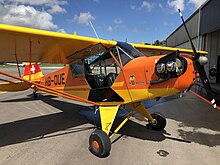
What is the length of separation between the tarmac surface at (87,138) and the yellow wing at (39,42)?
197cm

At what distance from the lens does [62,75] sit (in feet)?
19.7

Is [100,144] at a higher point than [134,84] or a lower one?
lower

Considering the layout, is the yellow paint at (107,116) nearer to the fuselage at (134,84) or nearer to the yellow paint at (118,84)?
the fuselage at (134,84)

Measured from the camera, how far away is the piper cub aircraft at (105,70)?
131 inches

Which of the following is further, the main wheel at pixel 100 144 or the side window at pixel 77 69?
the side window at pixel 77 69

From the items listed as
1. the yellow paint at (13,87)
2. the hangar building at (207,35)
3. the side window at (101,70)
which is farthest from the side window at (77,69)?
the hangar building at (207,35)

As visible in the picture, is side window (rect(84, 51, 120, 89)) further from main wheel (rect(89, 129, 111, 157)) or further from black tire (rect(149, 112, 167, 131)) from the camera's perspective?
black tire (rect(149, 112, 167, 131))

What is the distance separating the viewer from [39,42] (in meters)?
4.24

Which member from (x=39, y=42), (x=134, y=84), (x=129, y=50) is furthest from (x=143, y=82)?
(x=39, y=42)

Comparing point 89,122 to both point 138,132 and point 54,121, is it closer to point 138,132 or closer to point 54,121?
point 54,121

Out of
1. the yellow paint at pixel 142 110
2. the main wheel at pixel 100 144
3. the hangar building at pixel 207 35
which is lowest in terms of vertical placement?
the main wheel at pixel 100 144

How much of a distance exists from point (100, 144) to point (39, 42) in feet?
Result: 8.23

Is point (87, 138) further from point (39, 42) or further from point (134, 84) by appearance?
point (39, 42)

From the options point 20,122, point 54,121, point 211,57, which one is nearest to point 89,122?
point 54,121
